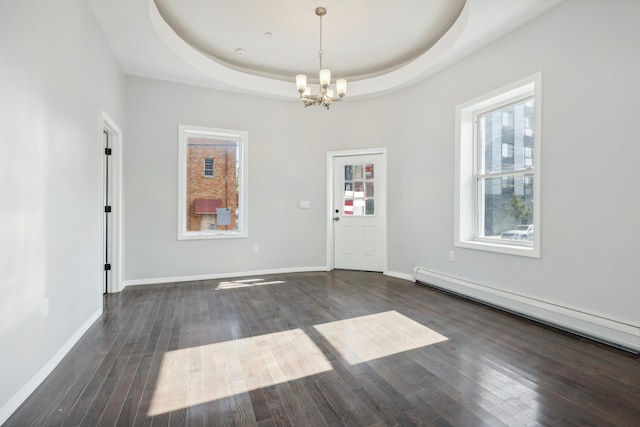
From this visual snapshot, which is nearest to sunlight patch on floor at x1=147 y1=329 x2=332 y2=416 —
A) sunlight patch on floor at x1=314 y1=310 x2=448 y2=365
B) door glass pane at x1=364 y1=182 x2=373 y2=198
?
sunlight patch on floor at x1=314 y1=310 x2=448 y2=365

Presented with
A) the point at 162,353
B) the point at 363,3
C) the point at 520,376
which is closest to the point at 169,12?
the point at 363,3

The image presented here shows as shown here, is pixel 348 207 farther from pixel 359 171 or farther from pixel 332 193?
pixel 359 171

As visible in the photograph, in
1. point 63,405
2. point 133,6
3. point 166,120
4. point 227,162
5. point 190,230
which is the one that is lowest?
point 63,405

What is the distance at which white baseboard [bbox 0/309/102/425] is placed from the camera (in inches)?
67.2

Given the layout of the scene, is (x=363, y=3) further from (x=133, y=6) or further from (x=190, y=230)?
(x=190, y=230)

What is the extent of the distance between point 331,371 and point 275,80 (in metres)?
4.47

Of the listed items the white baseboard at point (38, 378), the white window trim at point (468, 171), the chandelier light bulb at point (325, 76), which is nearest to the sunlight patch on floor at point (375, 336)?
the white window trim at point (468, 171)

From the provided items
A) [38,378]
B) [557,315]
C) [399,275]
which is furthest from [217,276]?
[557,315]

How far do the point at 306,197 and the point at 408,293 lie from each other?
7.81ft

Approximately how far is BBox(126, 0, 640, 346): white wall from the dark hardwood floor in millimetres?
660

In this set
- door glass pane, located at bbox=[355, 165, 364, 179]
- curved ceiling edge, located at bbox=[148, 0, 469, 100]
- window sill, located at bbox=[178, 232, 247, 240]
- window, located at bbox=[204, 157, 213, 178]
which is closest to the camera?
curved ceiling edge, located at bbox=[148, 0, 469, 100]

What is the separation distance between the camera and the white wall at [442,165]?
2.62 meters

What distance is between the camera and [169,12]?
3570 mm

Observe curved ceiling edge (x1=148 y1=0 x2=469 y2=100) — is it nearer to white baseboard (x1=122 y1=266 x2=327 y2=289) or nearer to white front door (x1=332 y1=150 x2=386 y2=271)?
white front door (x1=332 y1=150 x2=386 y2=271)
